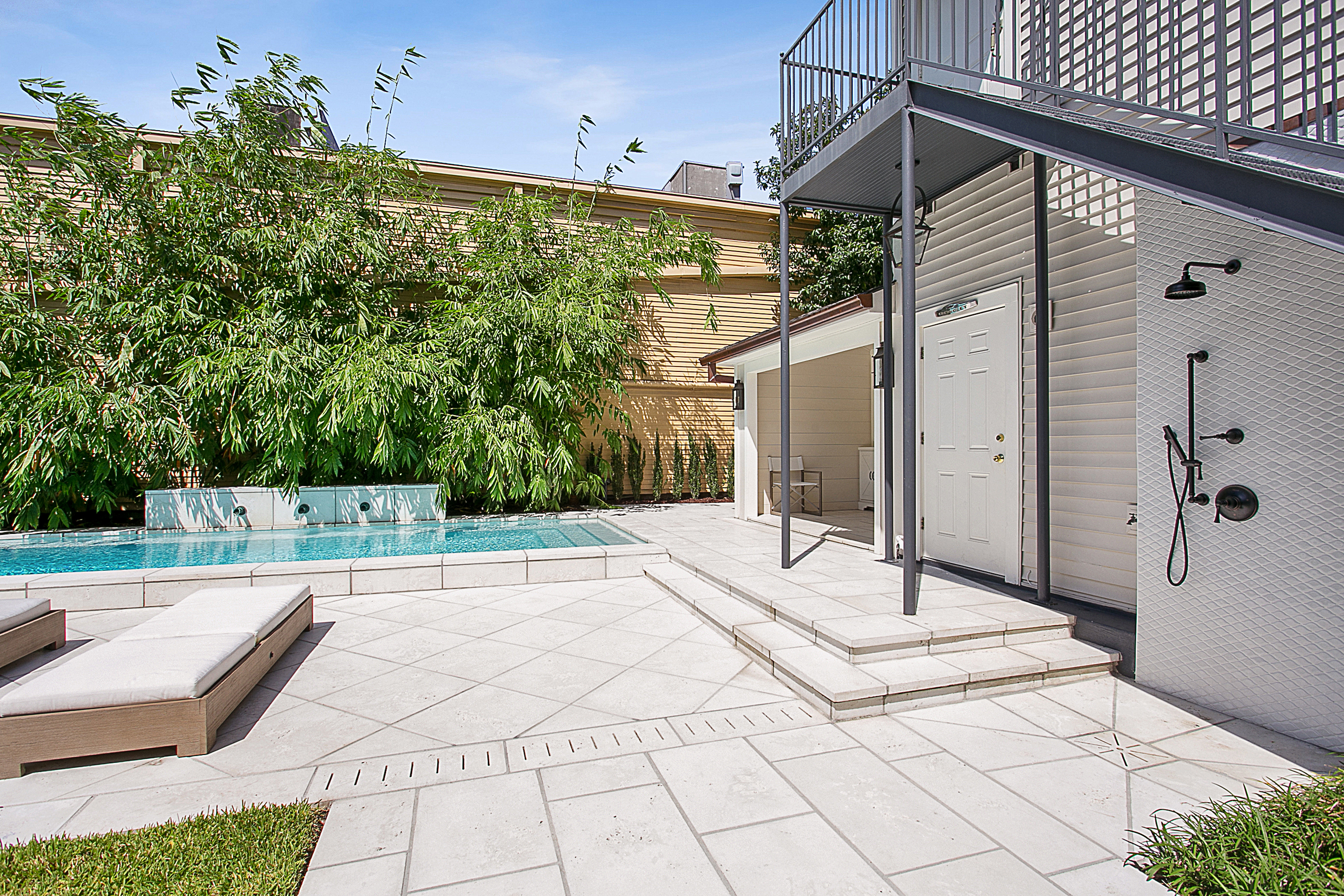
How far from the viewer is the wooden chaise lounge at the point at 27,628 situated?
3689 mm

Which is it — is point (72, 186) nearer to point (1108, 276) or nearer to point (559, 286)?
point (559, 286)

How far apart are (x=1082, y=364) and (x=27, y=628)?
6.29 m

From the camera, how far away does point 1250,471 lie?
2.90 metres

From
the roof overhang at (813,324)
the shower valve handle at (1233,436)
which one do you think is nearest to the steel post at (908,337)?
the shower valve handle at (1233,436)

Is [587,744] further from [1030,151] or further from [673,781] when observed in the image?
[1030,151]

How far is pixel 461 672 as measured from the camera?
376cm

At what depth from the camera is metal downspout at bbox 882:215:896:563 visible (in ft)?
17.7

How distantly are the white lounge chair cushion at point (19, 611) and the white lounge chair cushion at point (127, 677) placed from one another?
1.18 meters

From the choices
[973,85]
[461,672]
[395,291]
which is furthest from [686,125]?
[461,672]

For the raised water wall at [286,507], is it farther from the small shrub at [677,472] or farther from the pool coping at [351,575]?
the small shrub at [677,472]

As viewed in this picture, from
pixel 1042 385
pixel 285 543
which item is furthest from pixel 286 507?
pixel 1042 385

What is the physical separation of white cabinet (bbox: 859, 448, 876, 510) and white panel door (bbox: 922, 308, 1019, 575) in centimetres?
514

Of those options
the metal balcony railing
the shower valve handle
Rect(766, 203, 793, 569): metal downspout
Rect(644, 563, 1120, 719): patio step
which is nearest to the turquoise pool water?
Rect(766, 203, 793, 569): metal downspout

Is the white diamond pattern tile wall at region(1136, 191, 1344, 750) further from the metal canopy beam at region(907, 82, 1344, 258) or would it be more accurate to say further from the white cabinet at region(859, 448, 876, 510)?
the white cabinet at region(859, 448, 876, 510)
